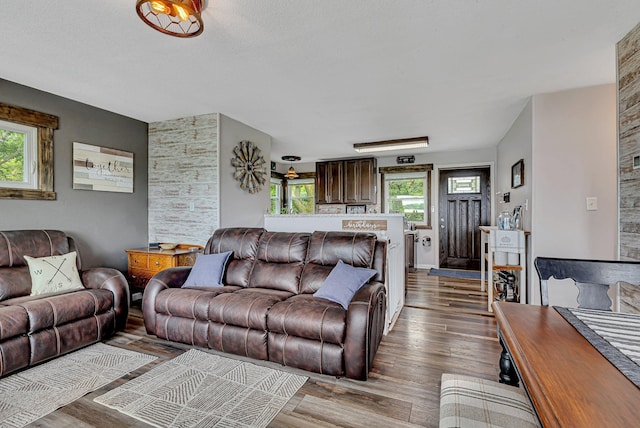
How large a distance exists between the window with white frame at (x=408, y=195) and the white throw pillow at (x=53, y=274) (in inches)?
218

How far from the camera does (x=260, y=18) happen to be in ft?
6.61

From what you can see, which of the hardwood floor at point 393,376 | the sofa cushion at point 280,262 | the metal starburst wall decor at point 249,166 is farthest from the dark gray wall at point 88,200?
the sofa cushion at point 280,262

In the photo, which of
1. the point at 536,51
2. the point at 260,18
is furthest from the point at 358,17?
the point at 536,51

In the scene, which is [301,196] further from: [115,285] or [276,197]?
[115,285]

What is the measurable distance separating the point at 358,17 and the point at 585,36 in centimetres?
168

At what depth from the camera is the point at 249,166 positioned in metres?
4.49

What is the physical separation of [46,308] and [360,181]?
5368mm

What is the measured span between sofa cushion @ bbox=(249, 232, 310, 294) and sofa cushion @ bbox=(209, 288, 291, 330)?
247mm

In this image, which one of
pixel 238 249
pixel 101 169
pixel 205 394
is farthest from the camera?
pixel 101 169

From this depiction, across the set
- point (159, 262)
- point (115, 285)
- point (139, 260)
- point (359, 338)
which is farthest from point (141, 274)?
point (359, 338)

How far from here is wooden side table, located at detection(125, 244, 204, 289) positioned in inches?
144

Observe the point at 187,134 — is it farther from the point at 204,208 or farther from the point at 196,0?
the point at 196,0

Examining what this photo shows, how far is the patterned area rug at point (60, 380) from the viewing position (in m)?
1.82

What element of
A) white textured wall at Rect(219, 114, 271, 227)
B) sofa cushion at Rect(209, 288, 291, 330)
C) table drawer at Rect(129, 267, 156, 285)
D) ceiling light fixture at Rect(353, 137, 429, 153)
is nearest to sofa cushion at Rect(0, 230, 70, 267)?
table drawer at Rect(129, 267, 156, 285)
